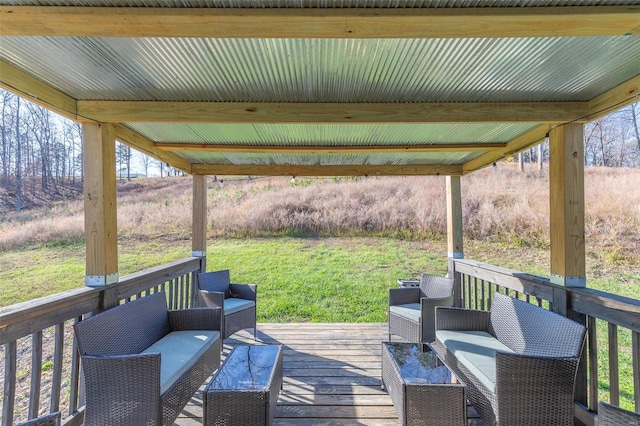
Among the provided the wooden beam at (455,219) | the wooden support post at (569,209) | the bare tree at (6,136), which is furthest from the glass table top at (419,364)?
the bare tree at (6,136)

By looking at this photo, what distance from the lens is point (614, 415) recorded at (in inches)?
53.1

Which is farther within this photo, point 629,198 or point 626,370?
point 629,198

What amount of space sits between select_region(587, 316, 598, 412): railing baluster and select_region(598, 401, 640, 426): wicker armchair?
138 cm

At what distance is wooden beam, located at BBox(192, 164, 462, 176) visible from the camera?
196 inches

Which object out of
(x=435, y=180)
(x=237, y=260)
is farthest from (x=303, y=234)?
(x=435, y=180)

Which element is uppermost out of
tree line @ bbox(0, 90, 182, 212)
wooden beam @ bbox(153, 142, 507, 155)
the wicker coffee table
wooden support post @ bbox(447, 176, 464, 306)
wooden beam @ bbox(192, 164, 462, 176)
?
tree line @ bbox(0, 90, 182, 212)

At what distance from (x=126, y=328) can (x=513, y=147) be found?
4.48m

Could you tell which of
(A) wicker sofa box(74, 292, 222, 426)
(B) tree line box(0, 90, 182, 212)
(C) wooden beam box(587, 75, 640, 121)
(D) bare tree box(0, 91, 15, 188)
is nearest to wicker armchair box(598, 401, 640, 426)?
(C) wooden beam box(587, 75, 640, 121)

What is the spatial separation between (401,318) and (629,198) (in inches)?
393

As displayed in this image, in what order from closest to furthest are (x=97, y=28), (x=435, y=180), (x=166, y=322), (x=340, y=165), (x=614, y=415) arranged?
(x=614, y=415), (x=97, y=28), (x=166, y=322), (x=340, y=165), (x=435, y=180)

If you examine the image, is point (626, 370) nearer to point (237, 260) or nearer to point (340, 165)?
point (340, 165)

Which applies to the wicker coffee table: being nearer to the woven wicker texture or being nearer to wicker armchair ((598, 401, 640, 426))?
wicker armchair ((598, 401, 640, 426))

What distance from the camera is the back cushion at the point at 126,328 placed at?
2182mm

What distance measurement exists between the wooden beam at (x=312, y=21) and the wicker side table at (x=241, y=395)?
6.99ft
